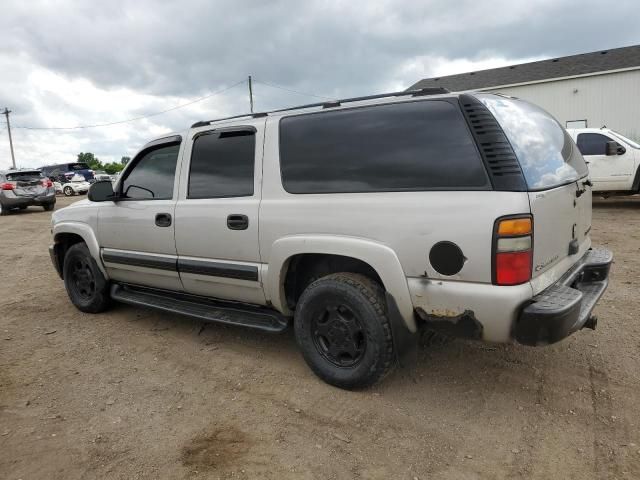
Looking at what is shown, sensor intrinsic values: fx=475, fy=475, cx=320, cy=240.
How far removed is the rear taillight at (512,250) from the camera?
2434 millimetres

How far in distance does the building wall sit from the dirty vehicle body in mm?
23016

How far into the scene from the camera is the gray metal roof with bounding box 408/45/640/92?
2270cm

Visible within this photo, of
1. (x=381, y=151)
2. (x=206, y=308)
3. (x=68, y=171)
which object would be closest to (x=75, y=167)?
(x=68, y=171)

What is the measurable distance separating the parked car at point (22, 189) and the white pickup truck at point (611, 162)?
16.7 meters

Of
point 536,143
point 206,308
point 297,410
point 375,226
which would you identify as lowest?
point 297,410

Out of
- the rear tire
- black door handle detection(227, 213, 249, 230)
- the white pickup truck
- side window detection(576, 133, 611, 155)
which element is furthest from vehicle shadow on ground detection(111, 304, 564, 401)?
side window detection(576, 133, 611, 155)

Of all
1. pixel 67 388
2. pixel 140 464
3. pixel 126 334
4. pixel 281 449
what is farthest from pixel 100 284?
pixel 281 449

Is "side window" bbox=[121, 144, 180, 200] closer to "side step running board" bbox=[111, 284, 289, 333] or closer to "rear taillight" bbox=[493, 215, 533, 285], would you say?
"side step running board" bbox=[111, 284, 289, 333]

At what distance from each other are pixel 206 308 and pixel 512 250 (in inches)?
98.6

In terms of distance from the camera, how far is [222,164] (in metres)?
3.73

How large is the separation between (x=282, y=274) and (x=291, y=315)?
37cm

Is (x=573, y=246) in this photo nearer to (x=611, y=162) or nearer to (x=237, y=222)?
(x=237, y=222)

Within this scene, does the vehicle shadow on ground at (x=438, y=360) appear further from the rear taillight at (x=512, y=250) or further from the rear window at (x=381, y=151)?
the rear window at (x=381, y=151)

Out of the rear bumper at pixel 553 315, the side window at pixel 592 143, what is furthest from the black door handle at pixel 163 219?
the side window at pixel 592 143
